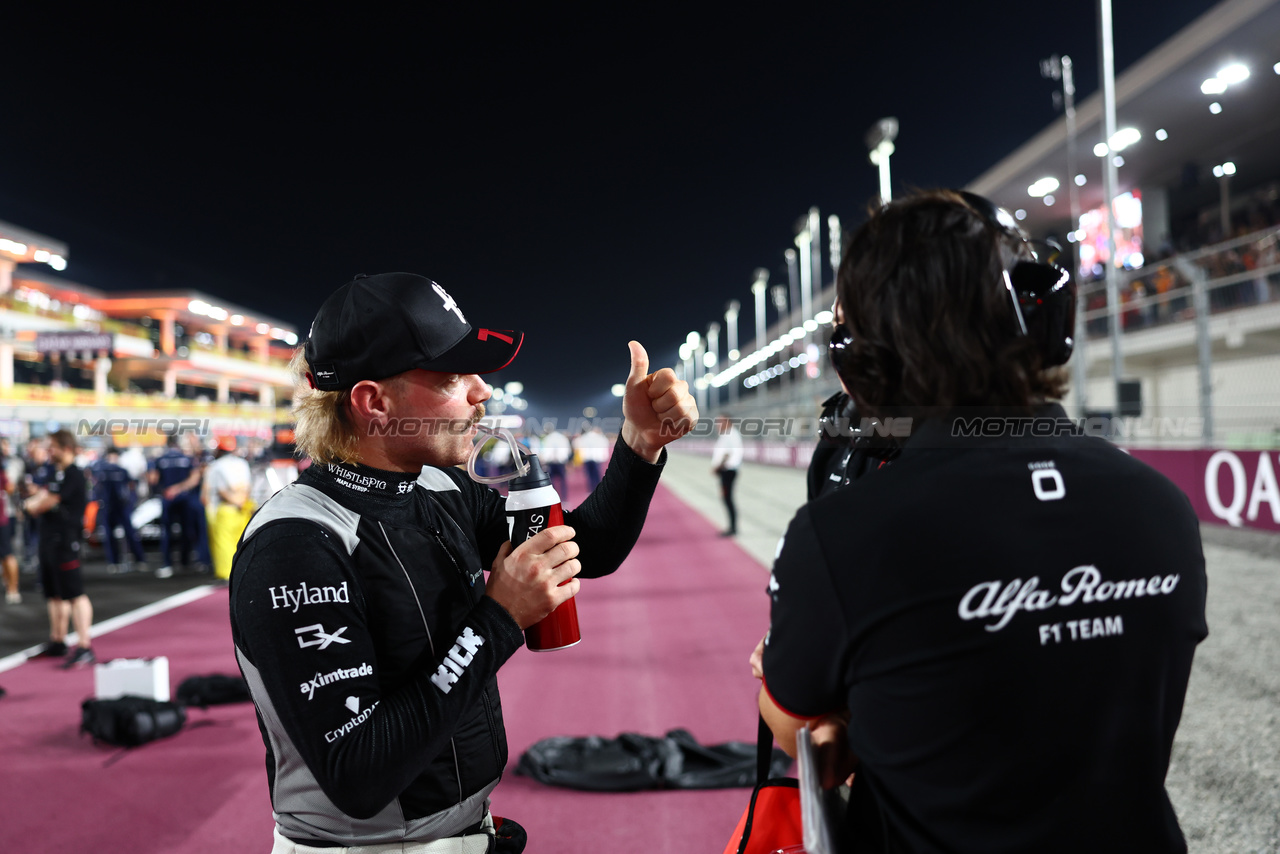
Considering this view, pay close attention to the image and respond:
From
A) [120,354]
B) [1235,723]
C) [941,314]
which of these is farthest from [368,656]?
[120,354]

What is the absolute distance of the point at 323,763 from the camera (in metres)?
1.15

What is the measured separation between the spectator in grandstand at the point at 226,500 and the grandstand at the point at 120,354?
10.7 feet

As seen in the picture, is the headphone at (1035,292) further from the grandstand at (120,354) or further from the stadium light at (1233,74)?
the stadium light at (1233,74)

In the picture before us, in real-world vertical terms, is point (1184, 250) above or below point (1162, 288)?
above

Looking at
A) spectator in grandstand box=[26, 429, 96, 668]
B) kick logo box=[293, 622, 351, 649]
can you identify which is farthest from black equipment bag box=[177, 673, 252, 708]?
kick logo box=[293, 622, 351, 649]

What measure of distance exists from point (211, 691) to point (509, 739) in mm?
2339

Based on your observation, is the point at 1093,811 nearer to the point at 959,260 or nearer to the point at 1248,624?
the point at 959,260

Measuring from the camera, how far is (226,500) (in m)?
8.30

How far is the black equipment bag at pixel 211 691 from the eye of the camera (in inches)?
199

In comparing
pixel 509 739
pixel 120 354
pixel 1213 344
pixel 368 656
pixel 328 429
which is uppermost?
pixel 120 354

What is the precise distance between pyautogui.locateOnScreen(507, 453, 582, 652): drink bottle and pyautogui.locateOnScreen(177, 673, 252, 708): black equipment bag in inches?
176

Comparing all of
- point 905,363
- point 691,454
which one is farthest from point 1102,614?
point 691,454

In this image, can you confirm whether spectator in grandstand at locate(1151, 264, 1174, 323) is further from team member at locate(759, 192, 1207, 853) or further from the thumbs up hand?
team member at locate(759, 192, 1207, 853)

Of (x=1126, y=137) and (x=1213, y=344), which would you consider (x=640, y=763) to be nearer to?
(x=1213, y=344)
